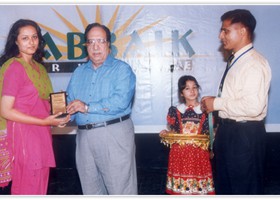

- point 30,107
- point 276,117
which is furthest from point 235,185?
point 276,117

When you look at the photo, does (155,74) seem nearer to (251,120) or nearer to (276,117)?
(276,117)

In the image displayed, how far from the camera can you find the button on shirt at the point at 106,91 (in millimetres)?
2694

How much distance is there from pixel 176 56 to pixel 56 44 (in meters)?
1.56

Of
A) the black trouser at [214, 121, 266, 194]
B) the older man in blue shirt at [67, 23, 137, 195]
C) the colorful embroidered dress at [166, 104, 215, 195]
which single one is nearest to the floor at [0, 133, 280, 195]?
the colorful embroidered dress at [166, 104, 215, 195]

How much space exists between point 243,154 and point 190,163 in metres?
0.94

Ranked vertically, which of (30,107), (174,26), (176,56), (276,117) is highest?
(174,26)

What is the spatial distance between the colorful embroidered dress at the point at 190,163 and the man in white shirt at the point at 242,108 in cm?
69

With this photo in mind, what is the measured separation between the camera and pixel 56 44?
4.68 metres

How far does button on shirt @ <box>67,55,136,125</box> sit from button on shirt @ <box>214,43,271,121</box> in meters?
0.69

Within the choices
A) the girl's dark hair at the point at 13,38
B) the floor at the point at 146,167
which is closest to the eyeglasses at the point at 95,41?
the girl's dark hair at the point at 13,38

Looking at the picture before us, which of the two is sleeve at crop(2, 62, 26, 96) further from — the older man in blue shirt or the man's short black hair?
the man's short black hair

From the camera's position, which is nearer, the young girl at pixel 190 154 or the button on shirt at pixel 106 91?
the button on shirt at pixel 106 91

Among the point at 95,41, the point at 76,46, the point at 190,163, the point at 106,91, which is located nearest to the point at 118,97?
the point at 106,91

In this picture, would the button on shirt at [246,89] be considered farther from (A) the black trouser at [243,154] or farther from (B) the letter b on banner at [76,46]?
(B) the letter b on banner at [76,46]
